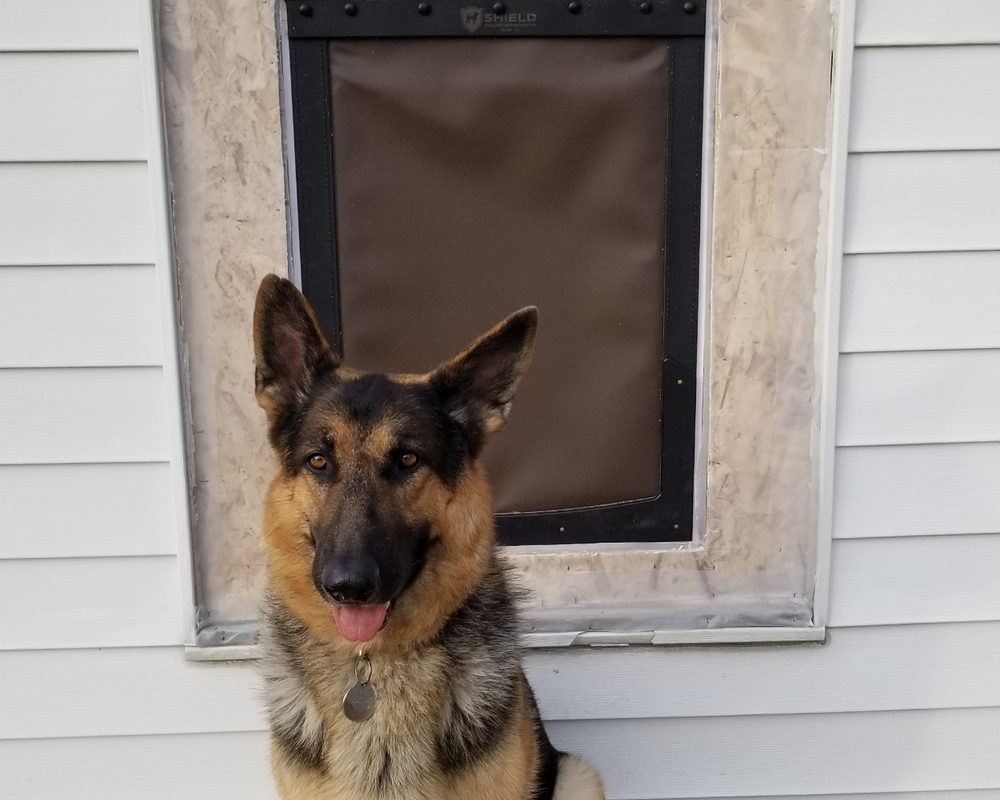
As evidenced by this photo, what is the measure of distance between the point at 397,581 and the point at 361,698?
44 cm

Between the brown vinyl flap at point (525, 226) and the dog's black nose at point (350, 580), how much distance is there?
118 cm

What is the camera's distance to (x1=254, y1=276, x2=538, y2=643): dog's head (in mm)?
1966

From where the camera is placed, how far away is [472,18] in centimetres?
261

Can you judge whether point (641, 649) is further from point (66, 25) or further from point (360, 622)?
point (66, 25)

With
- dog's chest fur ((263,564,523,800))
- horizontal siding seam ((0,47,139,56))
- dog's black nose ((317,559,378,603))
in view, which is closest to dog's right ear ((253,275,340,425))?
dog's black nose ((317,559,378,603))

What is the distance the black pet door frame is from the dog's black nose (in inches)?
47.7

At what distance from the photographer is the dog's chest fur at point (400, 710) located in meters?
2.04

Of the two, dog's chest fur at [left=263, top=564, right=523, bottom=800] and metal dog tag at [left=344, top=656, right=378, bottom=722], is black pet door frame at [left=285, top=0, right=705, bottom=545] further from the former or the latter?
metal dog tag at [left=344, top=656, right=378, bottom=722]

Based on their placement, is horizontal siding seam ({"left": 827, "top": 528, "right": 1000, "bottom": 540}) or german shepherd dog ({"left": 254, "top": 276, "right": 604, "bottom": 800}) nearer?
german shepherd dog ({"left": 254, "top": 276, "right": 604, "bottom": 800})

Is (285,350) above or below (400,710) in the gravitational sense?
above

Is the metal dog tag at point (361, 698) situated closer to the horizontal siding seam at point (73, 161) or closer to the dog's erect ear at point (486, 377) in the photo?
the dog's erect ear at point (486, 377)

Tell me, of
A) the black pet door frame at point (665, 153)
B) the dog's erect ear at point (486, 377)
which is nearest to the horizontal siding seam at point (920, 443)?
the black pet door frame at point (665, 153)

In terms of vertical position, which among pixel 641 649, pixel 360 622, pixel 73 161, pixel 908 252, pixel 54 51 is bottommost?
pixel 641 649

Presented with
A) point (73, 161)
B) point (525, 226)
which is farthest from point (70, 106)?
point (525, 226)
